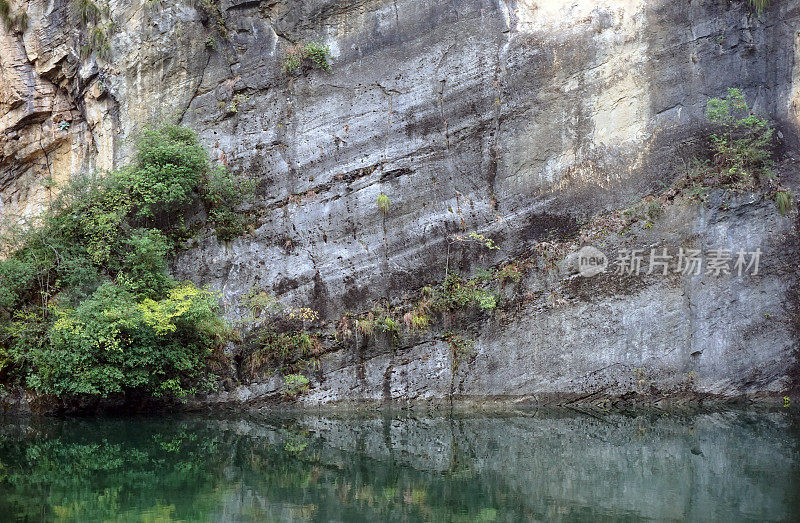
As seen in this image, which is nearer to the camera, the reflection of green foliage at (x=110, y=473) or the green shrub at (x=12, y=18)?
the reflection of green foliage at (x=110, y=473)

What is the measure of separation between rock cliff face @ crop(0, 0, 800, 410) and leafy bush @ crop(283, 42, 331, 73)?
0.21 metres

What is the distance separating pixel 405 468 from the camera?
7.98 metres

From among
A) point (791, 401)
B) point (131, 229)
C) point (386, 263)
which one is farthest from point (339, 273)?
point (791, 401)

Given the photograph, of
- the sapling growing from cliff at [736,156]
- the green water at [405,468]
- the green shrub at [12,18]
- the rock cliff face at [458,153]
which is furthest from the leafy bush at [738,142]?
the green shrub at [12,18]

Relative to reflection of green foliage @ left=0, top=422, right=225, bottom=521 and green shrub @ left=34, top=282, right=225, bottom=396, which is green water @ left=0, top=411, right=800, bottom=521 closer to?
reflection of green foliage @ left=0, top=422, right=225, bottom=521

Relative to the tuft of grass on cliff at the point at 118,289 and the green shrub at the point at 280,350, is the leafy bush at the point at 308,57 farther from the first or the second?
the green shrub at the point at 280,350

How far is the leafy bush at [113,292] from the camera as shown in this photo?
34.2 ft

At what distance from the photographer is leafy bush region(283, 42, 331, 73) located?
43.4 feet

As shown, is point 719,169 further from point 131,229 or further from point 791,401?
point 131,229

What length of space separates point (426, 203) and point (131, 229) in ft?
18.0

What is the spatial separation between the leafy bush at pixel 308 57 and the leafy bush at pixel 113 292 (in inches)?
97.5

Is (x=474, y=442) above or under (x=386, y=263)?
under

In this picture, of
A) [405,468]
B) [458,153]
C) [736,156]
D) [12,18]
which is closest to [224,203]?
[458,153]

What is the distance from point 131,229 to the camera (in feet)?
39.6
